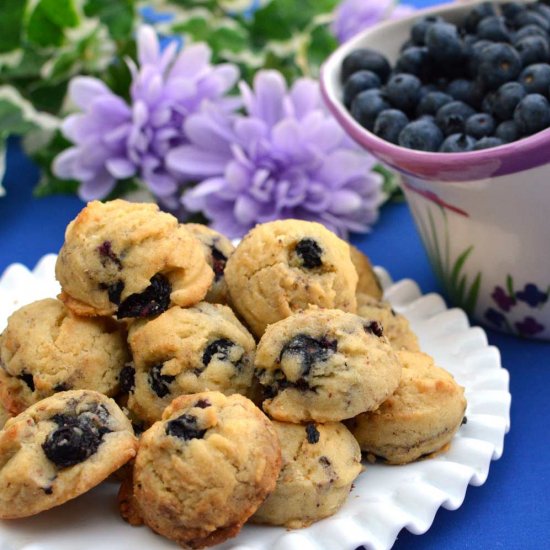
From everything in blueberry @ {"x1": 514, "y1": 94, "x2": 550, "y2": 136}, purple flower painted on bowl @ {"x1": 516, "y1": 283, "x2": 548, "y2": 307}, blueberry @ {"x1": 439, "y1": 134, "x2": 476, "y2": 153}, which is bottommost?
purple flower painted on bowl @ {"x1": 516, "y1": 283, "x2": 548, "y2": 307}

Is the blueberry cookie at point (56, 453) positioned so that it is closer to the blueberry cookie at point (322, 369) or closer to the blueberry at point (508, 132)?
the blueberry cookie at point (322, 369)

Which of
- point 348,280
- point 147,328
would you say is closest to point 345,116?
point 348,280

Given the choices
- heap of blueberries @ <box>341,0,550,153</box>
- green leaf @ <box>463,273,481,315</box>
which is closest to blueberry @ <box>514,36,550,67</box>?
heap of blueberries @ <box>341,0,550,153</box>

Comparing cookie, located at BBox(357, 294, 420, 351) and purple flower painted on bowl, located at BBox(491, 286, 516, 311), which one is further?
purple flower painted on bowl, located at BBox(491, 286, 516, 311)

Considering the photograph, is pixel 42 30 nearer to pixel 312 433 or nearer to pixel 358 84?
pixel 358 84

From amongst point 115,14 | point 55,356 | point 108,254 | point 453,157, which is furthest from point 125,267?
point 115,14

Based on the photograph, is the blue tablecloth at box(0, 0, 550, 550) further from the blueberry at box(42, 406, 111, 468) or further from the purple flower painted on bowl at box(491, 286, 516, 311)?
the blueberry at box(42, 406, 111, 468)

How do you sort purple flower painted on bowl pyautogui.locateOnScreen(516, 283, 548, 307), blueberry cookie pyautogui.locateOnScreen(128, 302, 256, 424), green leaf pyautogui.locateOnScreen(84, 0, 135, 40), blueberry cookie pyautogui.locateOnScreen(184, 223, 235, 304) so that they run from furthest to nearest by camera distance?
1. green leaf pyautogui.locateOnScreen(84, 0, 135, 40)
2. purple flower painted on bowl pyautogui.locateOnScreen(516, 283, 548, 307)
3. blueberry cookie pyautogui.locateOnScreen(184, 223, 235, 304)
4. blueberry cookie pyautogui.locateOnScreen(128, 302, 256, 424)
